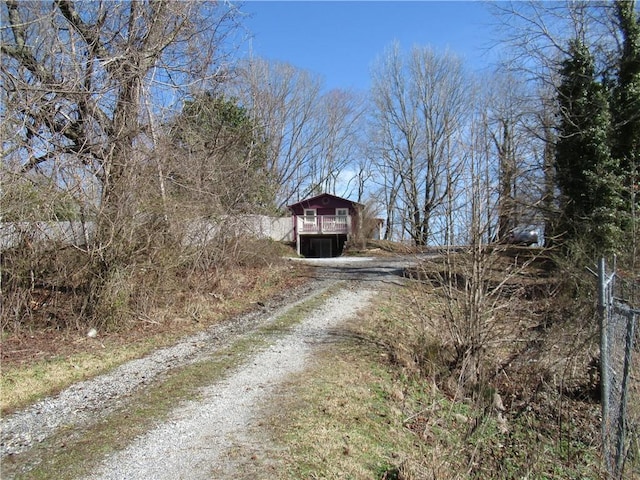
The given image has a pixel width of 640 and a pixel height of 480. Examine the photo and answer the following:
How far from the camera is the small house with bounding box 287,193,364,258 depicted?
113 feet

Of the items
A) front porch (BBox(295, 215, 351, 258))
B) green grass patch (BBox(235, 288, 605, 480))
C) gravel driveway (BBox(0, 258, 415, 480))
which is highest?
front porch (BBox(295, 215, 351, 258))

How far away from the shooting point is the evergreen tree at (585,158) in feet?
46.7

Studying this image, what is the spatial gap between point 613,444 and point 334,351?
3915 mm

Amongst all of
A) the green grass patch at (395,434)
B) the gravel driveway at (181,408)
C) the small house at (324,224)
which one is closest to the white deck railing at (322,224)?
the small house at (324,224)

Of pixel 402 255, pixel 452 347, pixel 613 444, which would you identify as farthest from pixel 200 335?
pixel 613 444

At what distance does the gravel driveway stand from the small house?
83.5 feet

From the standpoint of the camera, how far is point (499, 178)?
6422mm

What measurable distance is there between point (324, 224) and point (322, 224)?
0.53ft

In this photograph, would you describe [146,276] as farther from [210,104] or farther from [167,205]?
[210,104]

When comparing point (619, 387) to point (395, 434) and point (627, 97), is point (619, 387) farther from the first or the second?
point (627, 97)

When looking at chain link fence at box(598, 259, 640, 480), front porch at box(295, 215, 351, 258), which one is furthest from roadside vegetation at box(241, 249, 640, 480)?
front porch at box(295, 215, 351, 258)

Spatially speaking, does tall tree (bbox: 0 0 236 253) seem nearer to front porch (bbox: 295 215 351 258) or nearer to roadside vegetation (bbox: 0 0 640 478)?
roadside vegetation (bbox: 0 0 640 478)

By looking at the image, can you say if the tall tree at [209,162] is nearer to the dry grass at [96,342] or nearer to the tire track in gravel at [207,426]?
the dry grass at [96,342]

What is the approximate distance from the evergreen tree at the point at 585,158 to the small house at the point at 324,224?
19062 mm
